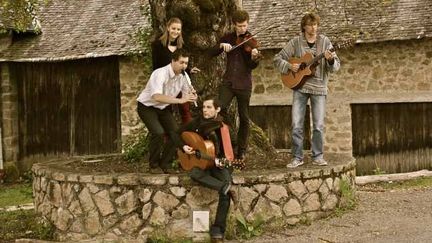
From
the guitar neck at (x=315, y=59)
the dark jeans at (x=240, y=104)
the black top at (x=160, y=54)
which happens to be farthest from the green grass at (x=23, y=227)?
the guitar neck at (x=315, y=59)

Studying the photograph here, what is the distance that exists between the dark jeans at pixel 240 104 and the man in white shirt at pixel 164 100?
54cm

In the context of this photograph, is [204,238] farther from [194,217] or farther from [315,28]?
[315,28]

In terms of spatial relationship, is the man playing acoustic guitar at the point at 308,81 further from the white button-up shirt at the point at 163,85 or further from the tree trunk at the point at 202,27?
the white button-up shirt at the point at 163,85

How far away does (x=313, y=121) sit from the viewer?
807cm

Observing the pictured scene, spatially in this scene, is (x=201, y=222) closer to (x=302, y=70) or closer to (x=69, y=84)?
(x=302, y=70)

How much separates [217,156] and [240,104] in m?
1.22

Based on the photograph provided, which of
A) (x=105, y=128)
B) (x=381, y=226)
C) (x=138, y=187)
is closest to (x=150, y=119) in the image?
(x=138, y=187)

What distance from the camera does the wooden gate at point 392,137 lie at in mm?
13438

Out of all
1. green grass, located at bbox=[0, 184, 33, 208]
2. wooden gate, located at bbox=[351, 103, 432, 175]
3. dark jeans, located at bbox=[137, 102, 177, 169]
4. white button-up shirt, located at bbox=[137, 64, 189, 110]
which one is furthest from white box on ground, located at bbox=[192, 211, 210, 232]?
wooden gate, located at bbox=[351, 103, 432, 175]

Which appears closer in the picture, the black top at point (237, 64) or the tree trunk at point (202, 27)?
the black top at point (237, 64)

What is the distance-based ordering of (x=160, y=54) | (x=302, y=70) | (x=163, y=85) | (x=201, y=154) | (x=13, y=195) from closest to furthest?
(x=201, y=154), (x=163, y=85), (x=160, y=54), (x=302, y=70), (x=13, y=195)

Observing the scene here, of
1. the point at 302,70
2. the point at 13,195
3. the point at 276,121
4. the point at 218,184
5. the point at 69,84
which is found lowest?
the point at 13,195

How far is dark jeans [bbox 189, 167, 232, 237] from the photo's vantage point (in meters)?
6.82

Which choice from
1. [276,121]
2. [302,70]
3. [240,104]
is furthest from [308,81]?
[276,121]
